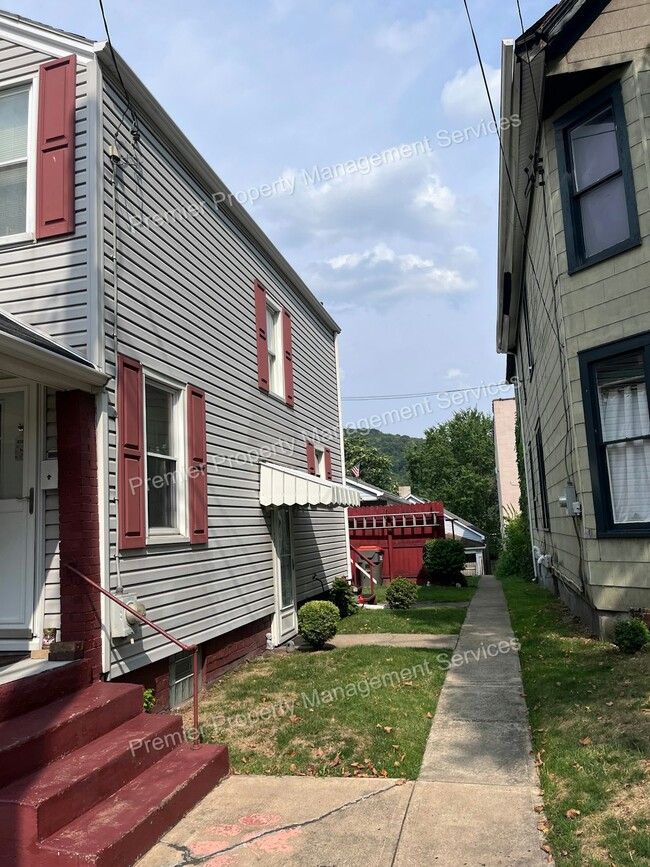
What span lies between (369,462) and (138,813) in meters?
60.1

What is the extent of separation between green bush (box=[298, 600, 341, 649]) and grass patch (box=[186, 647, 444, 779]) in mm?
389

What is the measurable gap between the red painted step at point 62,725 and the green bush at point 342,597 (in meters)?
7.72

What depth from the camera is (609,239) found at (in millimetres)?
7672

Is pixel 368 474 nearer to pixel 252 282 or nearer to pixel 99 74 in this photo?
pixel 252 282

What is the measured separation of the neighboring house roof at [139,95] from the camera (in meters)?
6.10

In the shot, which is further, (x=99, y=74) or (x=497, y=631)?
(x=497, y=631)

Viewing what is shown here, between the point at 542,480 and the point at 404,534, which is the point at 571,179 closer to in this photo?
the point at 542,480

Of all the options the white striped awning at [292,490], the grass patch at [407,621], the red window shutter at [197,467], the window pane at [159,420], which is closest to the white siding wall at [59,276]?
the window pane at [159,420]

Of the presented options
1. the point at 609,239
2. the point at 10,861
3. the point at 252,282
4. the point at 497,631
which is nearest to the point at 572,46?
the point at 609,239

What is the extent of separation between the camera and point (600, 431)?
7.52m

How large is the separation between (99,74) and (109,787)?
597 centimetres

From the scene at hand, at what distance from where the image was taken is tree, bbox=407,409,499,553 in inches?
2653

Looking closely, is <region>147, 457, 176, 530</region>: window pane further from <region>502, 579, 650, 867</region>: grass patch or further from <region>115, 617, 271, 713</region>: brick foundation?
<region>502, 579, 650, 867</region>: grass patch

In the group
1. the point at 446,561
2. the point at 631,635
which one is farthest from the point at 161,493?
the point at 446,561
